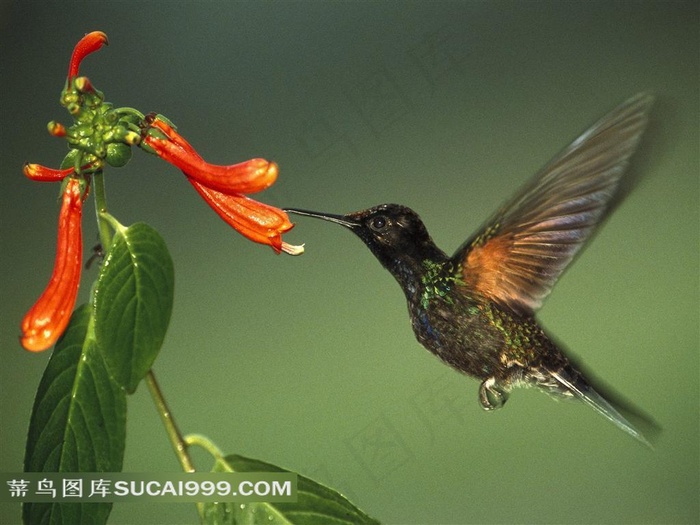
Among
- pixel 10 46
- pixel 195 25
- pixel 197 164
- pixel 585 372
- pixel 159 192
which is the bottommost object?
pixel 585 372

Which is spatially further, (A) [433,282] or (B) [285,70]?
(B) [285,70]

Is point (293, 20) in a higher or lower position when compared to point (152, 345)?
higher

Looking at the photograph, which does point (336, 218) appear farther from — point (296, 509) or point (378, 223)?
point (296, 509)

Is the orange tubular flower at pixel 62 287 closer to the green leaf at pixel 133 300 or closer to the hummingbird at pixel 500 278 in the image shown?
the green leaf at pixel 133 300

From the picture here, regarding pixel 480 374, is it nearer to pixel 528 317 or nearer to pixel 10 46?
pixel 528 317

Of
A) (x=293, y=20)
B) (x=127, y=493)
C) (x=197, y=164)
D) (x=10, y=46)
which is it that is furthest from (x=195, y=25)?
(x=127, y=493)

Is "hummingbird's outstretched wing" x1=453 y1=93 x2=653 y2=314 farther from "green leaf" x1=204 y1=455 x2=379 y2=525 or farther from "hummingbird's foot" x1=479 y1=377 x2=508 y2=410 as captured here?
"green leaf" x1=204 y1=455 x2=379 y2=525

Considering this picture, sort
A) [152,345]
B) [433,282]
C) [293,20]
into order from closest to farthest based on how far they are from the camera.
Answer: [152,345], [433,282], [293,20]

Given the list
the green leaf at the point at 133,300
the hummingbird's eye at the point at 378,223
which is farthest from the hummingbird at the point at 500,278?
the green leaf at the point at 133,300

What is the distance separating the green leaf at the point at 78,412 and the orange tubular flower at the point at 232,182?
0.12m

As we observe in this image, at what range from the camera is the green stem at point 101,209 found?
49 cm

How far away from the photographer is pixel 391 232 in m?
0.60

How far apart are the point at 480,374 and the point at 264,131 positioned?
0.49 meters

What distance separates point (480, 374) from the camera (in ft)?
2.06
